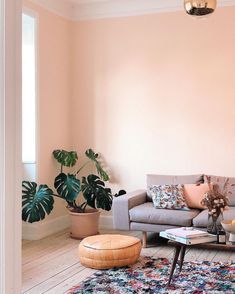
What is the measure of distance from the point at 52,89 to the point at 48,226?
5.86ft

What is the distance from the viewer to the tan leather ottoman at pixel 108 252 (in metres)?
4.00

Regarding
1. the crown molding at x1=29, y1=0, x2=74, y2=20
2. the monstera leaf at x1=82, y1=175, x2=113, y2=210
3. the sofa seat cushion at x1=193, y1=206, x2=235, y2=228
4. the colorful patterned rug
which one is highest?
the crown molding at x1=29, y1=0, x2=74, y2=20

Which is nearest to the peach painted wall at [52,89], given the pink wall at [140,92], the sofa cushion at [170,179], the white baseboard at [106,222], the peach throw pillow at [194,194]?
the pink wall at [140,92]

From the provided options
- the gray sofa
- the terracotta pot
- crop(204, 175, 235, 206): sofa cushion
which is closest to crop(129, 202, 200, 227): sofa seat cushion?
the gray sofa

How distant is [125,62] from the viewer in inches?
232

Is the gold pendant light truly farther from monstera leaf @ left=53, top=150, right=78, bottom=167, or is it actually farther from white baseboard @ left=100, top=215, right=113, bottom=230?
white baseboard @ left=100, top=215, right=113, bottom=230

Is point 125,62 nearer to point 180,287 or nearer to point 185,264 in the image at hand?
point 185,264

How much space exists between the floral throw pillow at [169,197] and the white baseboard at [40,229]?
4.73 ft

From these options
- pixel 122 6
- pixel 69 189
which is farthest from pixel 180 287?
pixel 122 6

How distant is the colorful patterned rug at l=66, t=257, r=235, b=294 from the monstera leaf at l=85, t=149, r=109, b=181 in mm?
1763

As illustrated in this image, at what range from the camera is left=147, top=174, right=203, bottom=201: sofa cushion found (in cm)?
532

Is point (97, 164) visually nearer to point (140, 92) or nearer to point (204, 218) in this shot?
point (140, 92)

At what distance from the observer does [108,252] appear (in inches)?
157

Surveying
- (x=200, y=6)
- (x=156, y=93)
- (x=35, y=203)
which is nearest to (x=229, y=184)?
(x=156, y=93)
